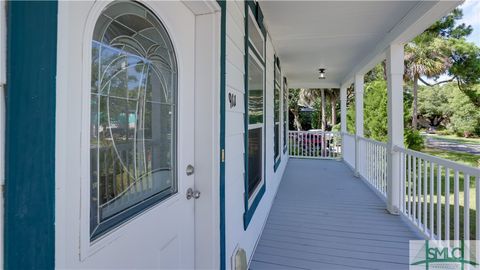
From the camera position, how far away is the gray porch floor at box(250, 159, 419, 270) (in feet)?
8.38

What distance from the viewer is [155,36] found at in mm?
1235

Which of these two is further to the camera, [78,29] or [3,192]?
[78,29]

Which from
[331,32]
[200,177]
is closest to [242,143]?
[200,177]

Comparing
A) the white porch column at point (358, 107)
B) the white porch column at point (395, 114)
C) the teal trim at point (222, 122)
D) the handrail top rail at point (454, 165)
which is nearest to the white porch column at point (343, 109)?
the white porch column at point (358, 107)

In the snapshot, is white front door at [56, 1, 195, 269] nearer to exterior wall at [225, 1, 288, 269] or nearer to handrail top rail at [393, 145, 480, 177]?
exterior wall at [225, 1, 288, 269]

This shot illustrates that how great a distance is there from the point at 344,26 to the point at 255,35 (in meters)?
1.55

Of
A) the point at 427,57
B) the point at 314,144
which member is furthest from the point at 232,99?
the point at 427,57

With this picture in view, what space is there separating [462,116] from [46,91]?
22.4 m

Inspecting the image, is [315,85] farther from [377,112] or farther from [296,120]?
[296,120]

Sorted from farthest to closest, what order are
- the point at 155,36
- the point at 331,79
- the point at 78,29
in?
1. the point at 331,79
2. the point at 155,36
3. the point at 78,29

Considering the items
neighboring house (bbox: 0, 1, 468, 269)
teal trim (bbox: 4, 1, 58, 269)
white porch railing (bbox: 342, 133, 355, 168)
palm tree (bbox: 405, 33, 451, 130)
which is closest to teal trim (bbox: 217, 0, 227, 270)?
neighboring house (bbox: 0, 1, 468, 269)

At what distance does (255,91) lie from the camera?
3.01 m

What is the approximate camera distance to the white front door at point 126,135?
76 cm

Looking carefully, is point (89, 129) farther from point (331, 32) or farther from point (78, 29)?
point (331, 32)
